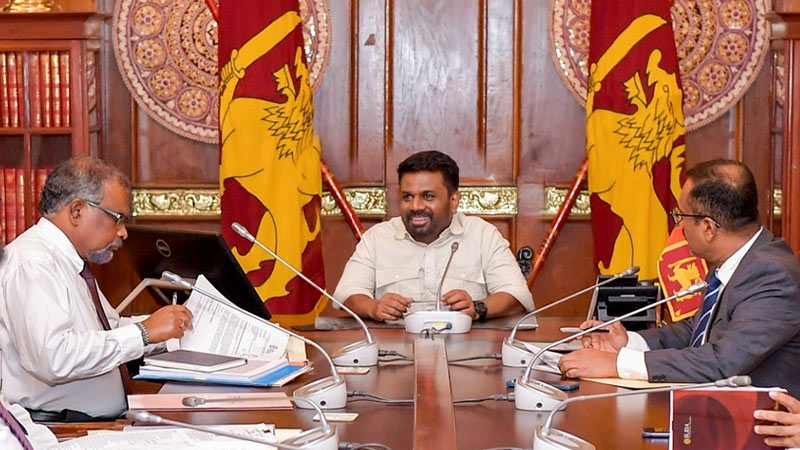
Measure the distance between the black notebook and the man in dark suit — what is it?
2.63 feet

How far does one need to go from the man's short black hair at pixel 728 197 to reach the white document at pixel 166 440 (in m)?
1.38

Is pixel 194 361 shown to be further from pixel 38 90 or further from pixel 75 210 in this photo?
pixel 38 90

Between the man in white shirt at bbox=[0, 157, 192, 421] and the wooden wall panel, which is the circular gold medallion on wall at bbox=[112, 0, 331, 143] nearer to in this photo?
the wooden wall panel

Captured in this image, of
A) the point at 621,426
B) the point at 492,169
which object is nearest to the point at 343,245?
the point at 492,169

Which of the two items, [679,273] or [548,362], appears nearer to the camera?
[548,362]

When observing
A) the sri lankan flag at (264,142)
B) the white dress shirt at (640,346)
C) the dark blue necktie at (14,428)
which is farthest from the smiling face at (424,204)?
the dark blue necktie at (14,428)

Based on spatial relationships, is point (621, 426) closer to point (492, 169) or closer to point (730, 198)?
point (730, 198)

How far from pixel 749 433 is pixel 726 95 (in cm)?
396

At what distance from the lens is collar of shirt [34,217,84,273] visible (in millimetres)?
3043

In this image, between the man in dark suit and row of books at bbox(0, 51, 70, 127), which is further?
row of books at bbox(0, 51, 70, 127)

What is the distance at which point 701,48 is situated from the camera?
5781 mm

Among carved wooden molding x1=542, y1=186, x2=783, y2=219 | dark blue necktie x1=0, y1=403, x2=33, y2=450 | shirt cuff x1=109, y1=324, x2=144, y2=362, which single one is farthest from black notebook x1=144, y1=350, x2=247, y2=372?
carved wooden molding x1=542, y1=186, x2=783, y2=219

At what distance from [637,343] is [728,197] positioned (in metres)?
0.49

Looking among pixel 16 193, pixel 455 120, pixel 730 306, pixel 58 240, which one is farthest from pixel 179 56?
pixel 730 306
